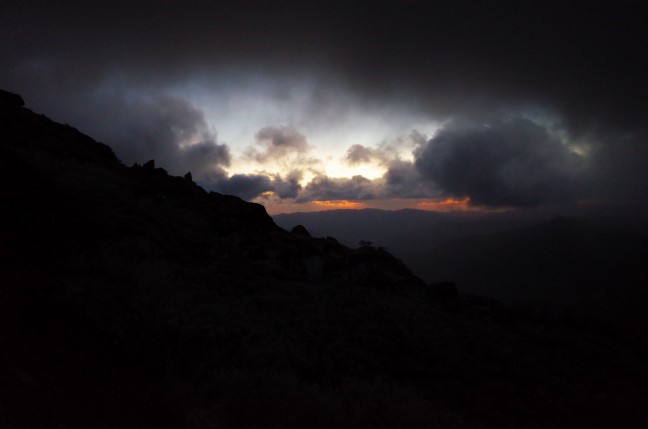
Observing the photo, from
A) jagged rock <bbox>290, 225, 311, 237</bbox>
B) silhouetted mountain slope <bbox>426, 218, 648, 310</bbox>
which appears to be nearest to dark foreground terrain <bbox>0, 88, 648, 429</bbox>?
jagged rock <bbox>290, 225, 311, 237</bbox>

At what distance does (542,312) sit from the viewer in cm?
1725

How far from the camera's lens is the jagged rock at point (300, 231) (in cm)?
1982

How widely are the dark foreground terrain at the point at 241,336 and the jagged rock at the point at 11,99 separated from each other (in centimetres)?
769

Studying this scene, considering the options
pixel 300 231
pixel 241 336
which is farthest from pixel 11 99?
pixel 241 336

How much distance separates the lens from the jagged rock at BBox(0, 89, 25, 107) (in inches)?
916

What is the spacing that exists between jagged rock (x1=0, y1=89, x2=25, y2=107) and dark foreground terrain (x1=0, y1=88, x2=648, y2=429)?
769 cm

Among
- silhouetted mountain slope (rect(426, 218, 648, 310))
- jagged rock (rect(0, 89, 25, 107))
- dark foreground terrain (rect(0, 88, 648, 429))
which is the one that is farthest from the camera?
silhouetted mountain slope (rect(426, 218, 648, 310))

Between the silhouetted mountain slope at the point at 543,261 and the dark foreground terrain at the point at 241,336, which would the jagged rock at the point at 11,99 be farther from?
the silhouetted mountain slope at the point at 543,261

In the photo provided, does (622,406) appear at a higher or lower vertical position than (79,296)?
lower

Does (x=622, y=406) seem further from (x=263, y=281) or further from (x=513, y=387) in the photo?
(x=263, y=281)

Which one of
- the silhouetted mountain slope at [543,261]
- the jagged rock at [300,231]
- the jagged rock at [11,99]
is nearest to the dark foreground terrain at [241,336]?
the jagged rock at [300,231]

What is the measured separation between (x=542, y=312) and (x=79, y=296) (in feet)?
53.0

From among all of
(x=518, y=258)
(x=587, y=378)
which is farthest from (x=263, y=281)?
(x=518, y=258)

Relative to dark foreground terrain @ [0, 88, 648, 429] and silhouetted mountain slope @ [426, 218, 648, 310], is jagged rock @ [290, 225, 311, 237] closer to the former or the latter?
dark foreground terrain @ [0, 88, 648, 429]
